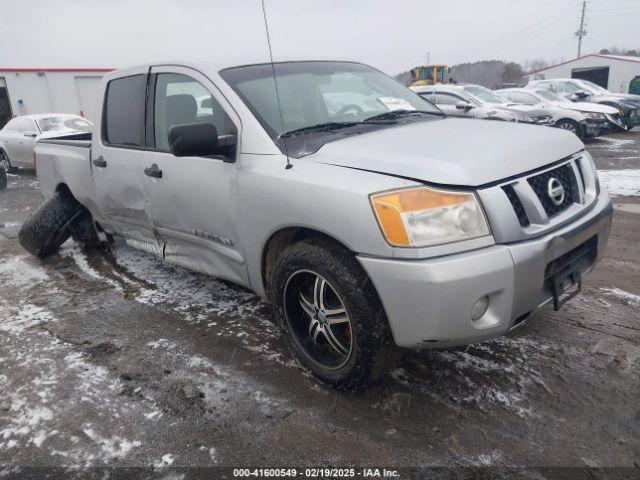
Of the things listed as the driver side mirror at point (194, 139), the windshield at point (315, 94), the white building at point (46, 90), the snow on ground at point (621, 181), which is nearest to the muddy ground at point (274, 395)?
the driver side mirror at point (194, 139)

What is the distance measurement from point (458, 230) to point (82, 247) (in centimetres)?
477

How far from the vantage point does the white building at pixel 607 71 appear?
1179 inches

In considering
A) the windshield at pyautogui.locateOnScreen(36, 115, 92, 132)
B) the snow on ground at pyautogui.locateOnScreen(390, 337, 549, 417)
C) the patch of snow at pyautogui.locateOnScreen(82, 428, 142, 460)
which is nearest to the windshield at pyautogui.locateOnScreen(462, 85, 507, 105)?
the windshield at pyautogui.locateOnScreen(36, 115, 92, 132)

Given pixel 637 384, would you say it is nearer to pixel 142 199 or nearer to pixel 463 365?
pixel 463 365

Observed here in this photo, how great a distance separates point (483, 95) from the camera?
518 inches

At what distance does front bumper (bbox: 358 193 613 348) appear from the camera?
205cm

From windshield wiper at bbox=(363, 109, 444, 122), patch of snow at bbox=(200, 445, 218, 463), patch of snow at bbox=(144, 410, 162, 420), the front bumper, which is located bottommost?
patch of snow at bbox=(200, 445, 218, 463)

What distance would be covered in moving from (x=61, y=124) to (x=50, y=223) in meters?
7.42

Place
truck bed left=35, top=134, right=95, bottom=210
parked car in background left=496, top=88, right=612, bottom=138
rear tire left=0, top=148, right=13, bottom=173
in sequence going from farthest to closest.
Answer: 1. parked car in background left=496, top=88, right=612, bottom=138
2. rear tire left=0, top=148, right=13, bottom=173
3. truck bed left=35, top=134, right=95, bottom=210

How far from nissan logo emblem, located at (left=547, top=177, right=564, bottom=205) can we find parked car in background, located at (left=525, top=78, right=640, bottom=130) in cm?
1258

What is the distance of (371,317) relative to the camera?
7.47ft

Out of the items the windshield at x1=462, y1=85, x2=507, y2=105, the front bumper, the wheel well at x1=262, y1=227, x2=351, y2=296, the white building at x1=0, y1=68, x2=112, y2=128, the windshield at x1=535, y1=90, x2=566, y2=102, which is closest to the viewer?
the front bumper

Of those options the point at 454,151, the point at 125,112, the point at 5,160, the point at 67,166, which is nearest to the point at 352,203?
the point at 454,151

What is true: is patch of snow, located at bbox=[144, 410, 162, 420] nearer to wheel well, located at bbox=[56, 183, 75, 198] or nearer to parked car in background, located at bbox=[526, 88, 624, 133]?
wheel well, located at bbox=[56, 183, 75, 198]
